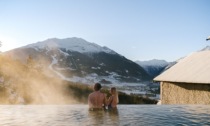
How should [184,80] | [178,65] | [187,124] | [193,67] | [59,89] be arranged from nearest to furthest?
[187,124], [184,80], [193,67], [178,65], [59,89]

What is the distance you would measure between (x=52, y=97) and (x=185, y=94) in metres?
13.9

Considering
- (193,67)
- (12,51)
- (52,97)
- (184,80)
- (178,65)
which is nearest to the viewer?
(184,80)

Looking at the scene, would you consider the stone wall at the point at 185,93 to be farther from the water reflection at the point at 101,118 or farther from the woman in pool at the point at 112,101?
the woman in pool at the point at 112,101

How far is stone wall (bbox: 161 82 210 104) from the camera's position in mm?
21386

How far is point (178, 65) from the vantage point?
2641 centimetres

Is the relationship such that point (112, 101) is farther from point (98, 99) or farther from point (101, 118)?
point (101, 118)

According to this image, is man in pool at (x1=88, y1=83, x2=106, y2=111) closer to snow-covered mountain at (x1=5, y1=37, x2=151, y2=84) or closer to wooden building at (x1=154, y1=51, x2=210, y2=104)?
wooden building at (x1=154, y1=51, x2=210, y2=104)

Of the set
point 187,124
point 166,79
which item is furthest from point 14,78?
point 187,124

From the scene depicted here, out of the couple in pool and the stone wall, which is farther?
the stone wall

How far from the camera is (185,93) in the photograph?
23125 millimetres

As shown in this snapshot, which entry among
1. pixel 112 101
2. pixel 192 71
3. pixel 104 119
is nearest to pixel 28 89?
pixel 192 71

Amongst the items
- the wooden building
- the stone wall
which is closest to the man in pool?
the wooden building

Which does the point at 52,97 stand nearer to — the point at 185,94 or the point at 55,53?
the point at 185,94

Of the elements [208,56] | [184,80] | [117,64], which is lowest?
[184,80]
